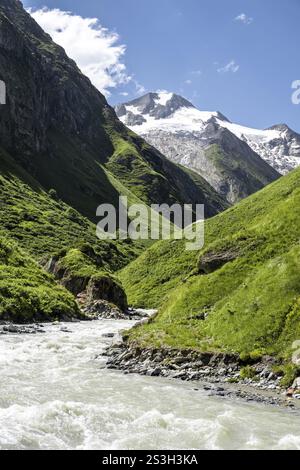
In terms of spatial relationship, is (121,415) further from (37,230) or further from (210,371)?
(37,230)

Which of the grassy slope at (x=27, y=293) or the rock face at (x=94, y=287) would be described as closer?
the grassy slope at (x=27, y=293)

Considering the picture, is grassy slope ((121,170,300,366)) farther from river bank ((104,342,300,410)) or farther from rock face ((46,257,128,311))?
rock face ((46,257,128,311))

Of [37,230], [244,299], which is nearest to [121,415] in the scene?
[244,299]

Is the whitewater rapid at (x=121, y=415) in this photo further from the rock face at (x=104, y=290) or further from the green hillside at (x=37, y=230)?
the green hillside at (x=37, y=230)

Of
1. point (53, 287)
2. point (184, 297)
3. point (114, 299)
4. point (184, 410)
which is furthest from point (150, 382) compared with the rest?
point (114, 299)

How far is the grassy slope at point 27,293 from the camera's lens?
6812 centimetres

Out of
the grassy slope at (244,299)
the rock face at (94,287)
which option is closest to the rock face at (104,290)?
the rock face at (94,287)

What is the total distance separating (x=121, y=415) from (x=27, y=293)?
49.9 meters

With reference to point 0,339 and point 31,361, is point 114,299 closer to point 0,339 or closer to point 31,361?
point 0,339

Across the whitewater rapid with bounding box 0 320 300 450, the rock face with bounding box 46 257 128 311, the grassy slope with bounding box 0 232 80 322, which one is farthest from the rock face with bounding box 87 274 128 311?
the whitewater rapid with bounding box 0 320 300 450

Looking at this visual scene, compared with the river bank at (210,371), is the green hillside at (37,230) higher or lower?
higher

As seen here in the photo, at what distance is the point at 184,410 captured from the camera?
27.5 metres

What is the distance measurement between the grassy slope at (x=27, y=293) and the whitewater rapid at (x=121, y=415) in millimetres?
30127
